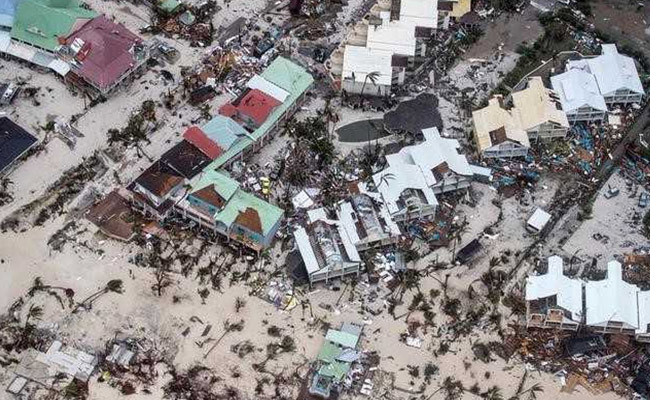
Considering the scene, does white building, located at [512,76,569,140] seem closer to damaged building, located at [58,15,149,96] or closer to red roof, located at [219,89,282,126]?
red roof, located at [219,89,282,126]

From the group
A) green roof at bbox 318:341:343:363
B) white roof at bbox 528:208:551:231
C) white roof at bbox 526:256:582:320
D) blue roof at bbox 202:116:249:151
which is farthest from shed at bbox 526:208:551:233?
blue roof at bbox 202:116:249:151

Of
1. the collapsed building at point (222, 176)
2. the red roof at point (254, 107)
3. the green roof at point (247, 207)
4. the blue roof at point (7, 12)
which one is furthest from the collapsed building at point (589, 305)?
the blue roof at point (7, 12)

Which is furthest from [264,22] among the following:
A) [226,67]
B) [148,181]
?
[148,181]

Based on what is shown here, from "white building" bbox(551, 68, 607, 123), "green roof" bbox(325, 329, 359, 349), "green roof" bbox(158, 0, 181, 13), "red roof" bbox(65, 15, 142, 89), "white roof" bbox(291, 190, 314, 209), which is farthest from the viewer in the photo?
"green roof" bbox(158, 0, 181, 13)

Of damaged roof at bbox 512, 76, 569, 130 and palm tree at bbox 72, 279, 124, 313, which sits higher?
damaged roof at bbox 512, 76, 569, 130

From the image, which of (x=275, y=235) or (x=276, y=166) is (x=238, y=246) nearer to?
(x=275, y=235)

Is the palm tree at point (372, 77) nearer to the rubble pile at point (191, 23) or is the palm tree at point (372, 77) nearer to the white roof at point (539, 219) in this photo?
the rubble pile at point (191, 23)

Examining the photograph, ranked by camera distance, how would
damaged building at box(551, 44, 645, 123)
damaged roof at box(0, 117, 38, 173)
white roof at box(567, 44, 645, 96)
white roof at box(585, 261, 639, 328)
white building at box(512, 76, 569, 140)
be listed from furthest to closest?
white roof at box(567, 44, 645, 96) < damaged building at box(551, 44, 645, 123) < white building at box(512, 76, 569, 140) < damaged roof at box(0, 117, 38, 173) < white roof at box(585, 261, 639, 328)
